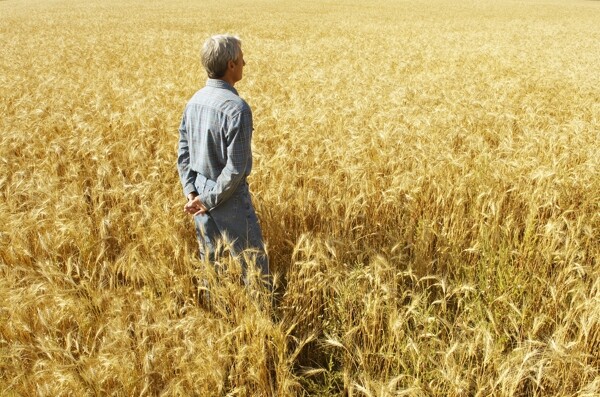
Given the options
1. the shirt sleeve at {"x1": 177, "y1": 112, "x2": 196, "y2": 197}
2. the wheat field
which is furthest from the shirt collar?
the wheat field

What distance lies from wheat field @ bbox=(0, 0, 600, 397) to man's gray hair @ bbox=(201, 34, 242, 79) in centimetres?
114

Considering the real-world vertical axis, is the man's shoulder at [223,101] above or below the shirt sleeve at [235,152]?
above

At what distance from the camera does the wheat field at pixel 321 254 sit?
1979 mm

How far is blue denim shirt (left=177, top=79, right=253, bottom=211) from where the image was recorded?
2295 millimetres

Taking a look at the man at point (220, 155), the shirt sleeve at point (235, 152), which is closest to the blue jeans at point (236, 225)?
the man at point (220, 155)

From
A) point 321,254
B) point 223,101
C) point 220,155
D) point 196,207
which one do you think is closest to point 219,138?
point 220,155

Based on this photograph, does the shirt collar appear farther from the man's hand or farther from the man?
the man's hand

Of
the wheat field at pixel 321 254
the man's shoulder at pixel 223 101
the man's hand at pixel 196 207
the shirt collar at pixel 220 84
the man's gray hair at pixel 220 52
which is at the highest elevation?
the man's gray hair at pixel 220 52

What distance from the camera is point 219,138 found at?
2.42 meters

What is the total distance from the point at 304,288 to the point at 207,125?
1.15 m

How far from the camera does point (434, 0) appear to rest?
52000 mm

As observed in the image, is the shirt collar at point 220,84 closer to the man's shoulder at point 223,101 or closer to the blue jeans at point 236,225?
the man's shoulder at point 223,101

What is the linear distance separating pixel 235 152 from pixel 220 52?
0.56 metres

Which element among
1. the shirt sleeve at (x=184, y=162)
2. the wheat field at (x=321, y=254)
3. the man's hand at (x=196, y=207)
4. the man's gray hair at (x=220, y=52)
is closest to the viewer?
the wheat field at (x=321, y=254)
